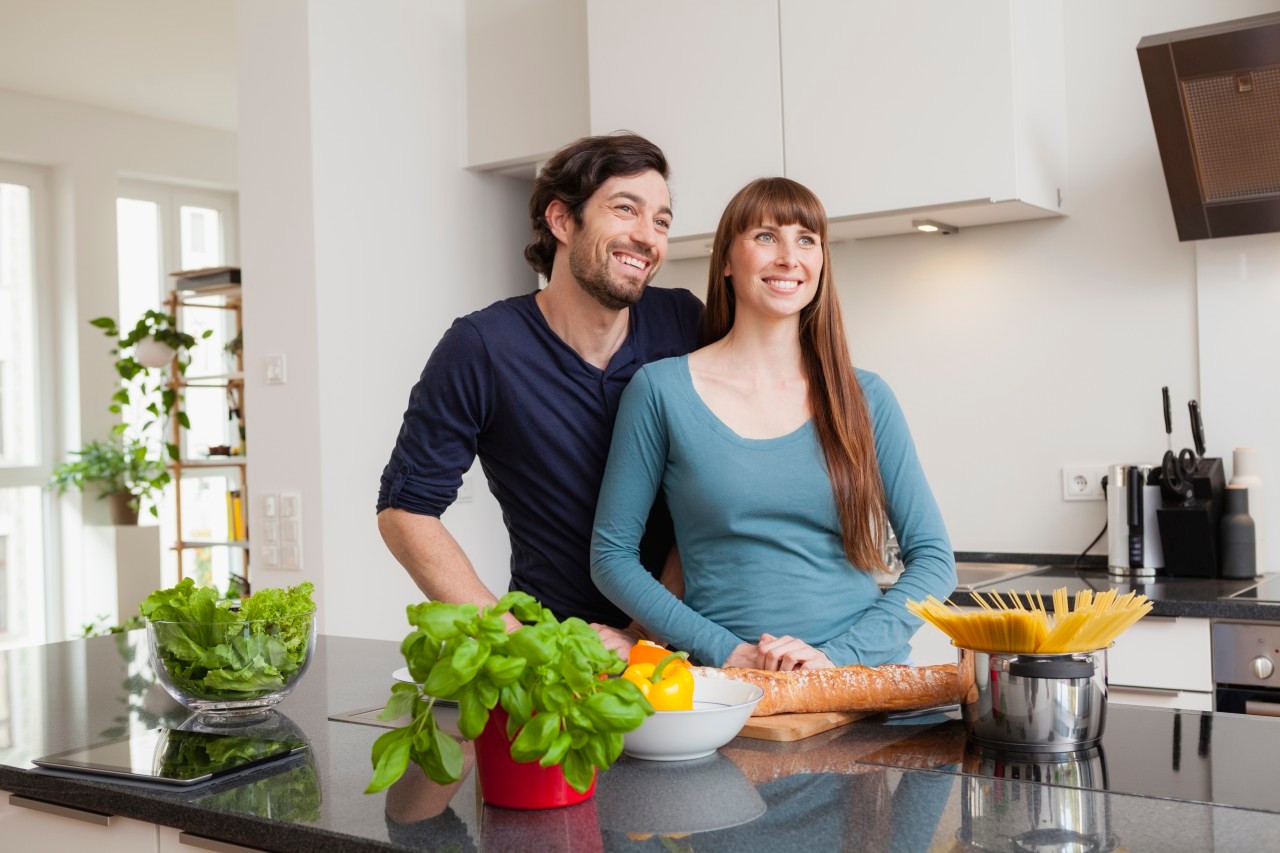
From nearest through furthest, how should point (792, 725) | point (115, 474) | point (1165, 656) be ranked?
point (792, 725), point (1165, 656), point (115, 474)

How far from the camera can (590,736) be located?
0.99m

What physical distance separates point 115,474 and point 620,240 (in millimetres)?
5076

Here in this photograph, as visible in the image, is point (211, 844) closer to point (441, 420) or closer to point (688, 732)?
point (688, 732)

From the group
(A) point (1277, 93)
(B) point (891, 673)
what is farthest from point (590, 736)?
(A) point (1277, 93)

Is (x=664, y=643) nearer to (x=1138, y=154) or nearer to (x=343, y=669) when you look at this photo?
(x=343, y=669)

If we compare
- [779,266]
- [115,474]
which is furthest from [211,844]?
[115,474]

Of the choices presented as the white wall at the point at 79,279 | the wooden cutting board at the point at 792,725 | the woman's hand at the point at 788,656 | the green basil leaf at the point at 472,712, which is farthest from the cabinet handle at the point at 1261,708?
the white wall at the point at 79,279

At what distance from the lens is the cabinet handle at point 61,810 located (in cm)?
126

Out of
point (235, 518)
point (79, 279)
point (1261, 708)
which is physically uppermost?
point (79, 279)

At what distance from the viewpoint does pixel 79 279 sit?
6262 millimetres

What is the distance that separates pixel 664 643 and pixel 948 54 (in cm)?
166

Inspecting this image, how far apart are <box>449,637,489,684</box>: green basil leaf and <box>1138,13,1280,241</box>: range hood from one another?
2078 millimetres

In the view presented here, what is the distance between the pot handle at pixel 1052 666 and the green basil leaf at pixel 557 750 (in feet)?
1.53

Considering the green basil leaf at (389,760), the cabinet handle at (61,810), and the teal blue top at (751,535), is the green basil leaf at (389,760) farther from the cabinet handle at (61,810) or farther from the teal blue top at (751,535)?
the teal blue top at (751,535)
